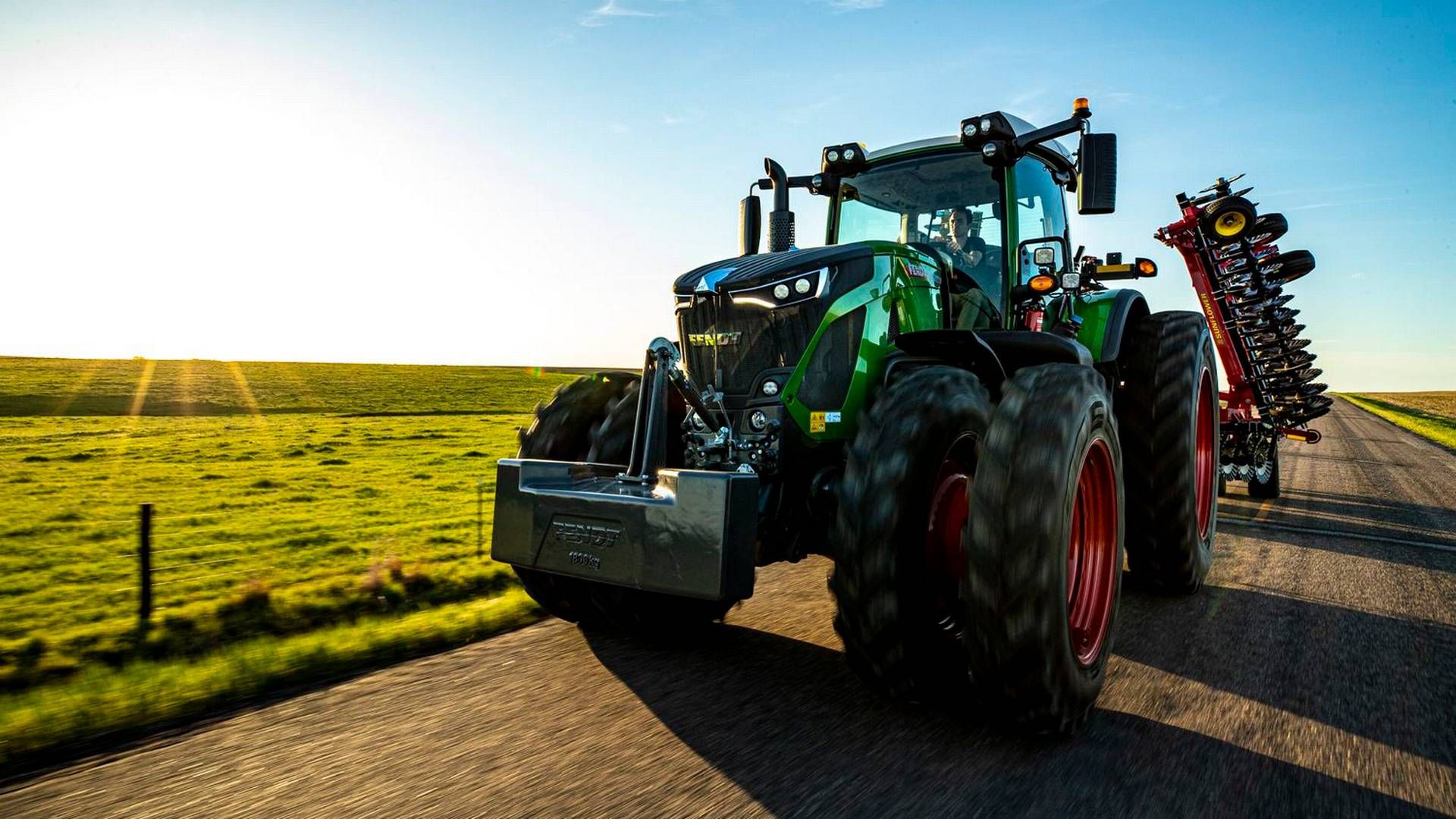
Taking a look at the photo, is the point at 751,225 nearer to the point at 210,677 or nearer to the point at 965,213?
the point at 965,213

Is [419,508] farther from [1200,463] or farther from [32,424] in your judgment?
[32,424]

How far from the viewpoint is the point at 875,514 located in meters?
3.24

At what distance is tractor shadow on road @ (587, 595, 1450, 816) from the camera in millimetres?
2793

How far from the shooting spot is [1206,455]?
671 cm

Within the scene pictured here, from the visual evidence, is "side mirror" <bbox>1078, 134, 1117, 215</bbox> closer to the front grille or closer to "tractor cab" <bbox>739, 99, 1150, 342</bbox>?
"tractor cab" <bbox>739, 99, 1150, 342</bbox>

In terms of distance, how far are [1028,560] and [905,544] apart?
427mm

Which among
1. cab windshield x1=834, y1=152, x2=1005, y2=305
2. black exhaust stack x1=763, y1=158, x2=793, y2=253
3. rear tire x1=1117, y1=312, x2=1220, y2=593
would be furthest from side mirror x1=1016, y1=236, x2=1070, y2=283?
black exhaust stack x1=763, y1=158, x2=793, y2=253

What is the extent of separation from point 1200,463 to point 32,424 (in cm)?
3357

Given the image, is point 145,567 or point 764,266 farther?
point 145,567

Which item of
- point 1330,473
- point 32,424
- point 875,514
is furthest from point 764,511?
point 32,424

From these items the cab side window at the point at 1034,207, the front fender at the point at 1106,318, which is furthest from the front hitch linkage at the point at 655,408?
the front fender at the point at 1106,318

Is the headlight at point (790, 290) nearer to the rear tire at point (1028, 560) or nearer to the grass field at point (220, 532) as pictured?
the rear tire at point (1028, 560)

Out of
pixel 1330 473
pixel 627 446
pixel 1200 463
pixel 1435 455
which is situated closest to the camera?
pixel 627 446

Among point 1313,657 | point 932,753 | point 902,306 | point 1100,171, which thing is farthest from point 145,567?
point 1313,657
